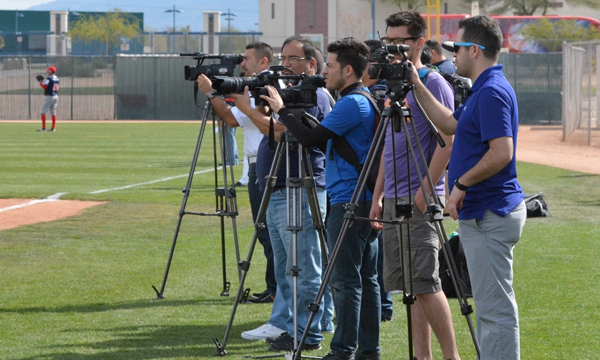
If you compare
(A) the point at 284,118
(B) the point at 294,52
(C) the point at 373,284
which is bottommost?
(C) the point at 373,284

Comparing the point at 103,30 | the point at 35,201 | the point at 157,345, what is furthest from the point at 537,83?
the point at 103,30

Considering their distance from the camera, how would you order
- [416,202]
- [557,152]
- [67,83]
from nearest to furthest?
[416,202], [557,152], [67,83]

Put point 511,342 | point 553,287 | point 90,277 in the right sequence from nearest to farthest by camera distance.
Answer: point 511,342 → point 553,287 → point 90,277

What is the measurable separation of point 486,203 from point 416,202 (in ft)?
2.19

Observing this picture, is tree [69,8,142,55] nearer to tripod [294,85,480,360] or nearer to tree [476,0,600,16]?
tree [476,0,600,16]

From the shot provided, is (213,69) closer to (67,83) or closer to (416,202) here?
(416,202)

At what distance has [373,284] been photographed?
6016 millimetres

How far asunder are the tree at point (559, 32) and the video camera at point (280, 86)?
46259 mm

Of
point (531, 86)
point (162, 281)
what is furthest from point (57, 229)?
point (531, 86)

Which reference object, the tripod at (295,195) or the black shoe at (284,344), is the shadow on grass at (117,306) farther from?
the tripod at (295,195)

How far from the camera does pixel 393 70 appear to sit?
5.02 metres

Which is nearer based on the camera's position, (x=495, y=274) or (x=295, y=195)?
(x=495, y=274)

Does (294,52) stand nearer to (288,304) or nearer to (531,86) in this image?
(288,304)

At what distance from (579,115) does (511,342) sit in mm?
23677
